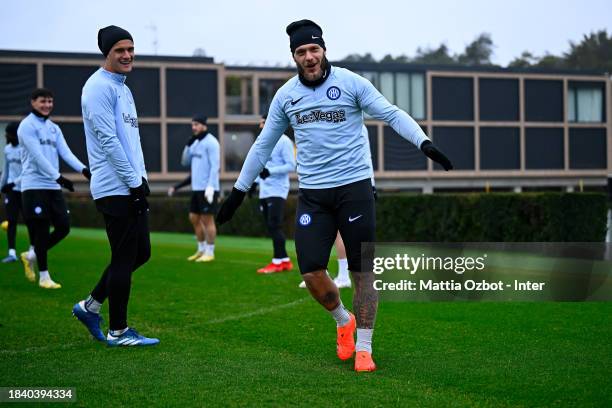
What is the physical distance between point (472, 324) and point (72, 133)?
5884 cm

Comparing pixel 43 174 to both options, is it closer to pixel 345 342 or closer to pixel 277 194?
pixel 277 194

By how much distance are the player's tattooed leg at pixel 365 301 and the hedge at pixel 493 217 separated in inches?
385

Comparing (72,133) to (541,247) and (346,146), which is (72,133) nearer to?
(541,247)

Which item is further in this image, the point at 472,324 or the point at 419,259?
the point at 419,259

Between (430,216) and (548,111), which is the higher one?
(548,111)

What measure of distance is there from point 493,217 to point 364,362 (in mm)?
11529

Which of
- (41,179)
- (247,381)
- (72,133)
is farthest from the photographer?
(72,133)

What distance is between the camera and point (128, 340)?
22.4 feet

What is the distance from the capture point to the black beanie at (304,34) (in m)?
5.81

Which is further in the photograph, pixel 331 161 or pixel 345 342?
pixel 345 342

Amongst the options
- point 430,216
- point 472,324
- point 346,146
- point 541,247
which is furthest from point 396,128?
point 430,216

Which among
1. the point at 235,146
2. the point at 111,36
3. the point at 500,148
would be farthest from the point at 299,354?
the point at 500,148

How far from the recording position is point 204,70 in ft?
217

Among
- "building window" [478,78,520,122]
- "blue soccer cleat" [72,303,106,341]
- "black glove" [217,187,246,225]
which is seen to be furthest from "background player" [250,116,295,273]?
"building window" [478,78,520,122]
